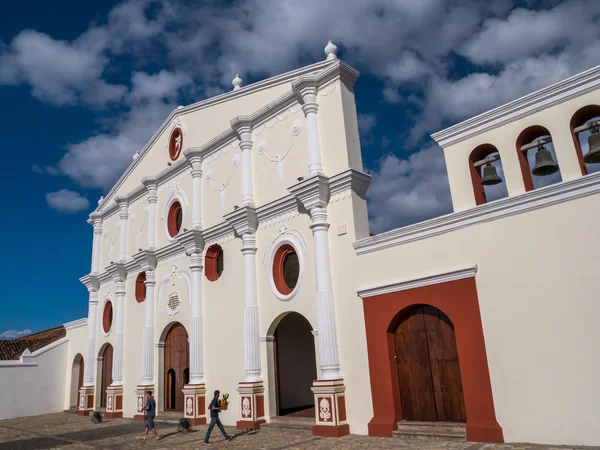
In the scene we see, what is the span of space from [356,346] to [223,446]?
3.36 m

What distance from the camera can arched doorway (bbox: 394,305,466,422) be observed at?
9.14m

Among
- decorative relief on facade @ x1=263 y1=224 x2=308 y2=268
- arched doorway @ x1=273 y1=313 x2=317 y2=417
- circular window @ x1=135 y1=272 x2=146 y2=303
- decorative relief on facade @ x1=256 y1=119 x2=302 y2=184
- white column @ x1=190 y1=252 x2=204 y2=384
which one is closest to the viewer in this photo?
decorative relief on facade @ x1=263 y1=224 x2=308 y2=268

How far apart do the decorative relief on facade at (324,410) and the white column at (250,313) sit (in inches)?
97.3

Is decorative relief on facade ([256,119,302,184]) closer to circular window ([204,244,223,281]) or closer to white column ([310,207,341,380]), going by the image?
white column ([310,207,341,380])

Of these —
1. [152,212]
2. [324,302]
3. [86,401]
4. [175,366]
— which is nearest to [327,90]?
[324,302]

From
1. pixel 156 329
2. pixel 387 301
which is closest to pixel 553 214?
pixel 387 301

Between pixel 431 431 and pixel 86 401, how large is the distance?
14953mm

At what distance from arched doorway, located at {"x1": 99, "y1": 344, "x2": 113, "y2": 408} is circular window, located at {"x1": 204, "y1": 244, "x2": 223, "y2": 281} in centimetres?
749

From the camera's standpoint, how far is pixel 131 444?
11.3 meters

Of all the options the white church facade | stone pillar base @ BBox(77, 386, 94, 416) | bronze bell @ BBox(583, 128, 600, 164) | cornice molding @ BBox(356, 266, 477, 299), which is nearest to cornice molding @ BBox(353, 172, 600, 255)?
the white church facade

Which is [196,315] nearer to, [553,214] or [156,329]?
[156,329]

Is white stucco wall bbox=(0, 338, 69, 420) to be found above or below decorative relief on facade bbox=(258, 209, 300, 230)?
below

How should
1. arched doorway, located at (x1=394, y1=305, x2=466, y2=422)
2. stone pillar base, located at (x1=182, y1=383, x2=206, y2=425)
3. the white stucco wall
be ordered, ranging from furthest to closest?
1. the white stucco wall
2. stone pillar base, located at (x1=182, y1=383, x2=206, y2=425)
3. arched doorway, located at (x1=394, y1=305, x2=466, y2=422)

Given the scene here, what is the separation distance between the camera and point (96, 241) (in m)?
21.5
